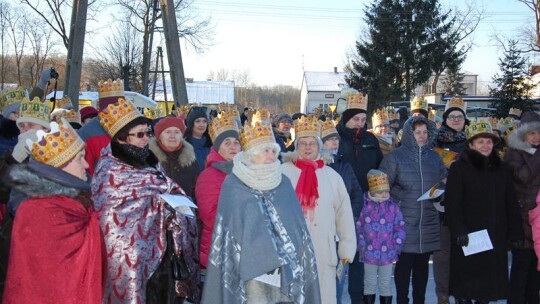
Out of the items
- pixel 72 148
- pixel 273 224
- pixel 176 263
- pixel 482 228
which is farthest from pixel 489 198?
pixel 72 148

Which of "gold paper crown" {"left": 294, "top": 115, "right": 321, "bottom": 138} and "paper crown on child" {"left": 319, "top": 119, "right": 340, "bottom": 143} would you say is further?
"paper crown on child" {"left": 319, "top": 119, "right": 340, "bottom": 143}

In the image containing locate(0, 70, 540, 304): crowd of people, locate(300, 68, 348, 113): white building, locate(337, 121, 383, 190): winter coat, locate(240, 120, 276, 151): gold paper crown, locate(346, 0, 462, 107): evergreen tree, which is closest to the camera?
locate(0, 70, 540, 304): crowd of people

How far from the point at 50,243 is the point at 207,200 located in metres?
1.62

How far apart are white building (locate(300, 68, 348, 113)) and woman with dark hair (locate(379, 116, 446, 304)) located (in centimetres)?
7961

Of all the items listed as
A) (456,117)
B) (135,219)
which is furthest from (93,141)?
(456,117)

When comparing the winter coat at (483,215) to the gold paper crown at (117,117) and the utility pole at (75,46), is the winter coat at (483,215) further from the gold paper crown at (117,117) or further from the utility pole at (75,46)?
the utility pole at (75,46)

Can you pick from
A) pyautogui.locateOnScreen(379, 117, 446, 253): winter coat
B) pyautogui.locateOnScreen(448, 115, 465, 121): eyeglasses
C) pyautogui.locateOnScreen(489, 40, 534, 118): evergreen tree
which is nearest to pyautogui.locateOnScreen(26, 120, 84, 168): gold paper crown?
pyautogui.locateOnScreen(379, 117, 446, 253): winter coat

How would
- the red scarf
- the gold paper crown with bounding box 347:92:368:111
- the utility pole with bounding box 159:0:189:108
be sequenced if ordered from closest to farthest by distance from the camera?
1. the red scarf
2. the gold paper crown with bounding box 347:92:368:111
3. the utility pole with bounding box 159:0:189:108

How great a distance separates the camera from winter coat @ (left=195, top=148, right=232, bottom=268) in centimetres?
495

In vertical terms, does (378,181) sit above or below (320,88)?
below

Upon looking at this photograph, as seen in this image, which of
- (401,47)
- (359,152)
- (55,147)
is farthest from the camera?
(401,47)

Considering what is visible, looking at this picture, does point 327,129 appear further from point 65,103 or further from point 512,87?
point 512,87

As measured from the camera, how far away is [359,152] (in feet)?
21.2

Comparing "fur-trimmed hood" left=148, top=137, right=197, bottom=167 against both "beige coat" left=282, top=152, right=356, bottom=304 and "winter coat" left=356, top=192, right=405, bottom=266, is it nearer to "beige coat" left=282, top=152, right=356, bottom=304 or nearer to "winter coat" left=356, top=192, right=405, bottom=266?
"beige coat" left=282, top=152, right=356, bottom=304
